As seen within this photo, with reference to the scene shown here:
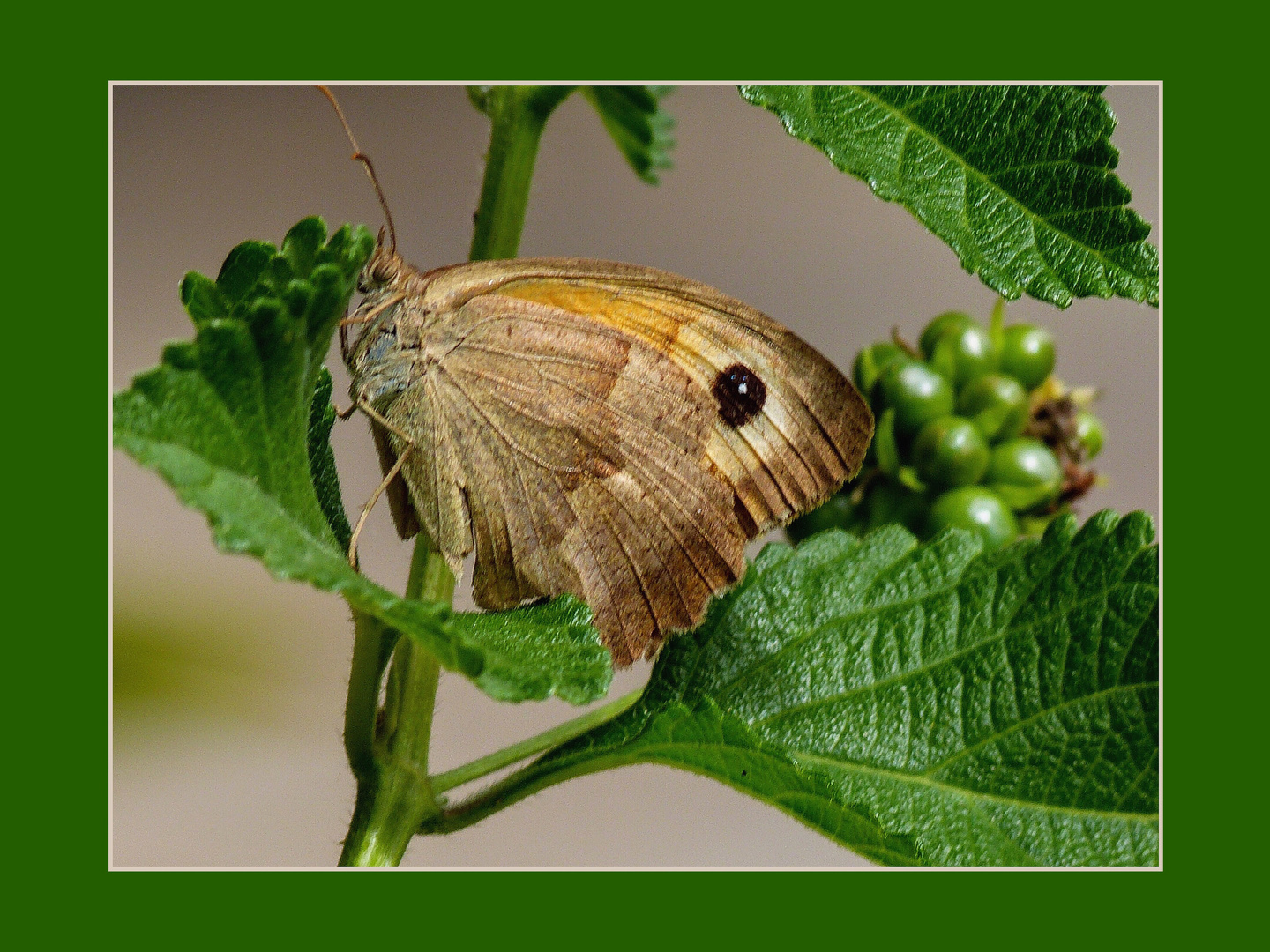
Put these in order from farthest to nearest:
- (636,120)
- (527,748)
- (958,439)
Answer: (958,439)
(636,120)
(527,748)

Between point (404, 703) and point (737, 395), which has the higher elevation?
point (737, 395)

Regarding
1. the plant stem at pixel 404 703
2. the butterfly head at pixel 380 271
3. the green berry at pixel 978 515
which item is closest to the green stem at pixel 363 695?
the plant stem at pixel 404 703

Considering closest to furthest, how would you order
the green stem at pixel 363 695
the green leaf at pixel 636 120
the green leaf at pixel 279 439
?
1. the green leaf at pixel 279 439
2. the green stem at pixel 363 695
3. the green leaf at pixel 636 120

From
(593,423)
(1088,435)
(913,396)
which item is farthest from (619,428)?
(1088,435)

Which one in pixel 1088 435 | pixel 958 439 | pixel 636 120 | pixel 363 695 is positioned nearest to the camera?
pixel 363 695

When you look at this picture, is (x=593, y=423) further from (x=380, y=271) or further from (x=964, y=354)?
(x=964, y=354)

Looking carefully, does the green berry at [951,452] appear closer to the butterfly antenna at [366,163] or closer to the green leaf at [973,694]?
the green leaf at [973,694]

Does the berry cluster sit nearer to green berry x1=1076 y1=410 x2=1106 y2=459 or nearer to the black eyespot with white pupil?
green berry x1=1076 y1=410 x2=1106 y2=459

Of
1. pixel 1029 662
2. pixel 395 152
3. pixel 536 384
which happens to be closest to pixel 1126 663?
pixel 1029 662
